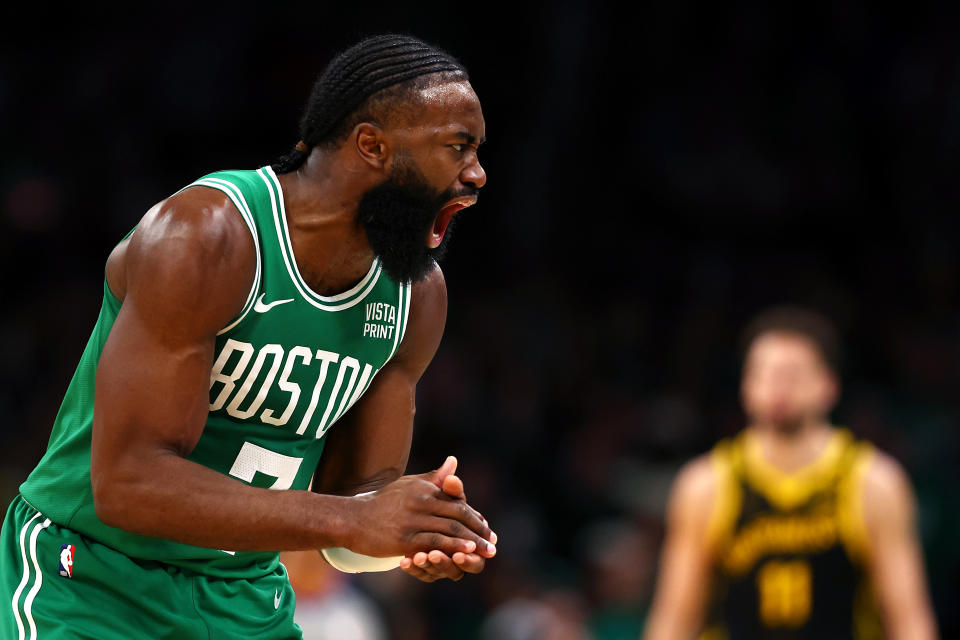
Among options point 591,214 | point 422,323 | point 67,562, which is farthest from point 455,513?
point 591,214

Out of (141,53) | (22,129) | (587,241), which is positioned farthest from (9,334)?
(587,241)

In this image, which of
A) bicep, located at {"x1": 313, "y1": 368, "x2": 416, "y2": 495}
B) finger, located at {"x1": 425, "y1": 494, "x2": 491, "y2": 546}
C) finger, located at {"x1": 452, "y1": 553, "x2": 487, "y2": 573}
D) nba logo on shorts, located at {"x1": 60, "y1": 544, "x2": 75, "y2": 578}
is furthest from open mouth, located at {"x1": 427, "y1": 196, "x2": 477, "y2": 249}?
nba logo on shorts, located at {"x1": 60, "y1": 544, "x2": 75, "y2": 578}

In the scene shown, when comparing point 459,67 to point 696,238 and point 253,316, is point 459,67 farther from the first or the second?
point 696,238

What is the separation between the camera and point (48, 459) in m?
2.80

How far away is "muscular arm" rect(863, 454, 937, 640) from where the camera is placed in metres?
5.07

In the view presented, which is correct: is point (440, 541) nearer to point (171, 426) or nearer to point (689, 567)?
point (171, 426)

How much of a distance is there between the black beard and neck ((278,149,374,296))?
0.10ft

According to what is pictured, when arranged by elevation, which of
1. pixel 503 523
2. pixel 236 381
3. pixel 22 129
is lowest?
pixel 503 523

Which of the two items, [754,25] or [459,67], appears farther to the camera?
[754,25]

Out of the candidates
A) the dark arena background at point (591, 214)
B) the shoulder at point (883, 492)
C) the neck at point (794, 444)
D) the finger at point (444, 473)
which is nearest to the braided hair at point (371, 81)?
the finger at point (444, 473)

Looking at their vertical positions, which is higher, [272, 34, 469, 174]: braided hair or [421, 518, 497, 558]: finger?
[272, 34, 469, 174]: braided hair

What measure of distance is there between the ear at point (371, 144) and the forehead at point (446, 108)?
10 centimetres

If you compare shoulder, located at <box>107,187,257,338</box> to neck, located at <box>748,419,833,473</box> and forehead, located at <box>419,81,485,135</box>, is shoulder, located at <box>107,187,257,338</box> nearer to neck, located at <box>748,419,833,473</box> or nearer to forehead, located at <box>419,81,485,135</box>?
forehead, located at <box>419,81,485,135</box>

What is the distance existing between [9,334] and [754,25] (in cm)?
618
